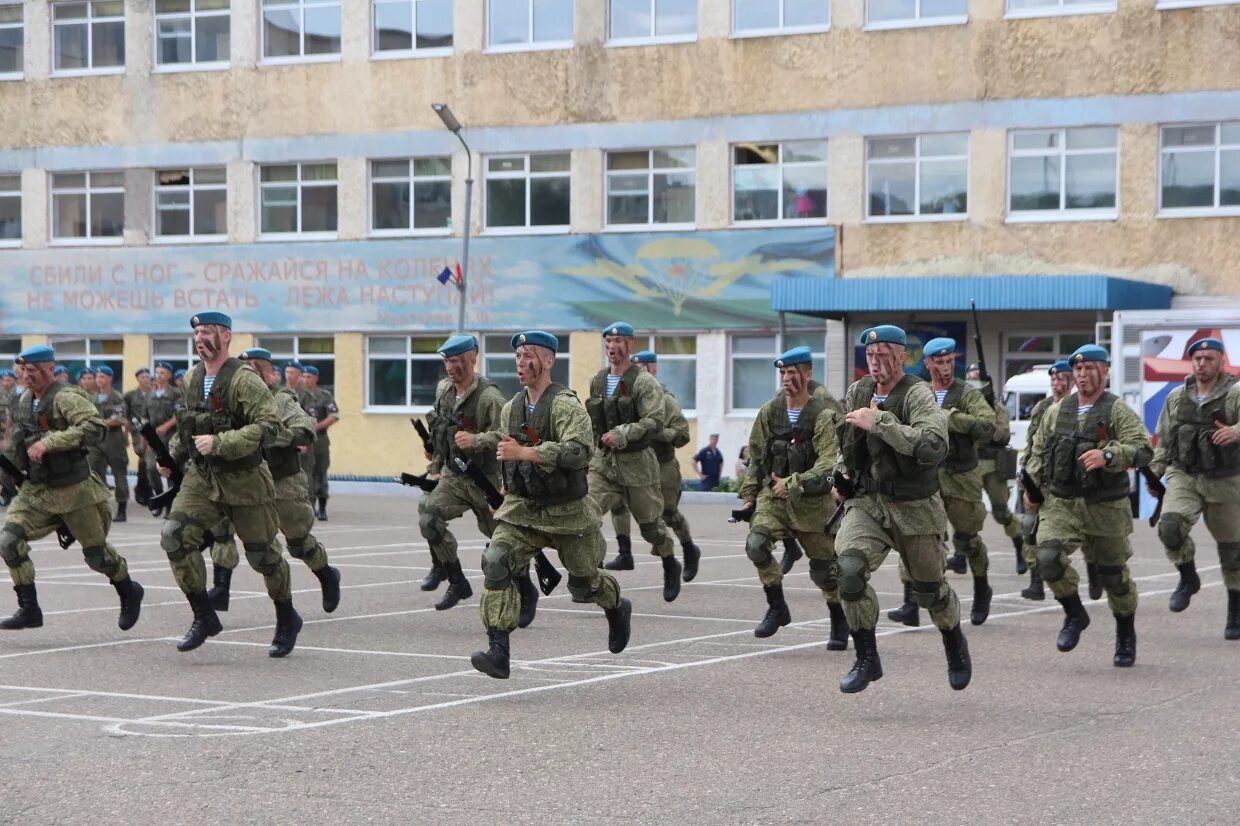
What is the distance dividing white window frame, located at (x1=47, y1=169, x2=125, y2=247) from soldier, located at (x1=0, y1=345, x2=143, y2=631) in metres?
27.6

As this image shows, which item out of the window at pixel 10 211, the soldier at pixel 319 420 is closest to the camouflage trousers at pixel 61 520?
the soldier at pixel 319 420

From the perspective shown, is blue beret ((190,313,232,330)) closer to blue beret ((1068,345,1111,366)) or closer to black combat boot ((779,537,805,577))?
black combat boot ((779,537,805,577))

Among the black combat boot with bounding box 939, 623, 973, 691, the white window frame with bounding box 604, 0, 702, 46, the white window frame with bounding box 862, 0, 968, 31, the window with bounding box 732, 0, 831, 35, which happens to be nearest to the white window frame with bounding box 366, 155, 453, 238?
the white window frame with bounding box 604, 0, 702, 46

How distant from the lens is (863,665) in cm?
952

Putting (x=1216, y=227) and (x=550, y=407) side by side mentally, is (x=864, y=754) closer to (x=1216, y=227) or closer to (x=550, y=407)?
(x=550, y=407)

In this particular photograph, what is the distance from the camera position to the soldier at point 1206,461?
13.0m

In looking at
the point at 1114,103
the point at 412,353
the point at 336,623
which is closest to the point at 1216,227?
the point at 1114,103

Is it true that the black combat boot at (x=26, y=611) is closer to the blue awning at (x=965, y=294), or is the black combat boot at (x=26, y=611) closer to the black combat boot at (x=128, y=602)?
the black combat boot at (x=128, y=602)

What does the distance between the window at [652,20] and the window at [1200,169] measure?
8452mm

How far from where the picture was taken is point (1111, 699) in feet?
32.3

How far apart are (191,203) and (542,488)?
97.4ft

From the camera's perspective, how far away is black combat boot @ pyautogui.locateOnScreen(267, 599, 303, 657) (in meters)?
11.2

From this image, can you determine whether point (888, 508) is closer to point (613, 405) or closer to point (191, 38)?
point (613, 405)

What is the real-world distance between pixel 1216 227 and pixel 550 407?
23329 mm
